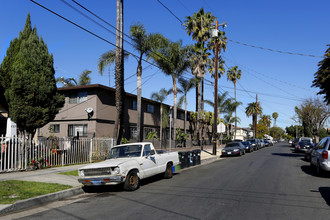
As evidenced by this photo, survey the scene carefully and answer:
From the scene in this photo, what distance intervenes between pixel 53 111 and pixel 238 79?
49.4 meters

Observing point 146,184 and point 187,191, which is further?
point 146,184

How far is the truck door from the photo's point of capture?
34.4 feet

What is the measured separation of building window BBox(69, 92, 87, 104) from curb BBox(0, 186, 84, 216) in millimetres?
16677

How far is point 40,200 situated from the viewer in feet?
26.9

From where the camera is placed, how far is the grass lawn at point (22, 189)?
8094mm

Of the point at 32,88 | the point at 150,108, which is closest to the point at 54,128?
the point at 150,108

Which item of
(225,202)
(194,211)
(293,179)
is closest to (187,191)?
(225,202)

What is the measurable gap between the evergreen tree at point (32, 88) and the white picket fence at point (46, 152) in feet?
3.44

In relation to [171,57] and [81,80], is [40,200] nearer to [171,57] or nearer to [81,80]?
[171,57]

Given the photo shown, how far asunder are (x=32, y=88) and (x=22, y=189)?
629cm

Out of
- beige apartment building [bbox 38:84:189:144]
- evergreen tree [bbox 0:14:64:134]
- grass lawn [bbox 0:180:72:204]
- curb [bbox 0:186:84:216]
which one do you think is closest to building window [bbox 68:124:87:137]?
beige apartment building [bbox 38:84:189:144]

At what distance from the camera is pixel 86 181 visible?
31.1ft

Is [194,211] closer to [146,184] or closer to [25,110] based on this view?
[146,184]

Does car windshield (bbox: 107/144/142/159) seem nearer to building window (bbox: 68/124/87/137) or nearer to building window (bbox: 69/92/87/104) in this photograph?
building window (bbox: 68/124/87/137)
